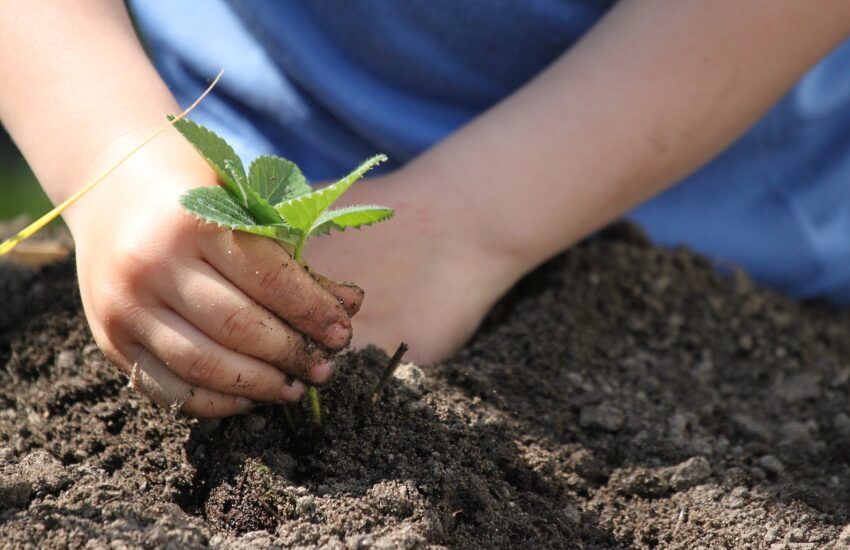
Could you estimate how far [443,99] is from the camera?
178 centimetres

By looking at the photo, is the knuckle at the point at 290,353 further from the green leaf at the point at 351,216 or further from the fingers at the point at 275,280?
the green leaf at the point at 351,216

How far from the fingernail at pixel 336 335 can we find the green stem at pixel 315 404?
57mm

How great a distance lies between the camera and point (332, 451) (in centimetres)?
104

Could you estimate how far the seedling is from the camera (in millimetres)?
924

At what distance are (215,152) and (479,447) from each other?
449mm

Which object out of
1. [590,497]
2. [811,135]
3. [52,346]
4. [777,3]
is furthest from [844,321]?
[52,346]

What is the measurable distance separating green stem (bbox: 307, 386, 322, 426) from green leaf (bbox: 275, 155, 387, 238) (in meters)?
0.19

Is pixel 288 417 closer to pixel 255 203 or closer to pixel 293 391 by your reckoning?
pixel 293 391

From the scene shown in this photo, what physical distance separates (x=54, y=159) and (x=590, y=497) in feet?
2.58

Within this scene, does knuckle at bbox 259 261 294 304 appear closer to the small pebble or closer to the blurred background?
the small pebble

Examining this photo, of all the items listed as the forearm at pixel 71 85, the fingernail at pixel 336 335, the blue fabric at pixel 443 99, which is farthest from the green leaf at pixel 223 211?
the blue fabric at pixel 443 99

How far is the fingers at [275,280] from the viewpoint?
3.21ft

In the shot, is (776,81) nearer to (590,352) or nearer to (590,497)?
(590,352)

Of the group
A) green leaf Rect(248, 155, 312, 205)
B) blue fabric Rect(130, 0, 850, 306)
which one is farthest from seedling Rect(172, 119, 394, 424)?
blue fabric Rect(130, 0, 850, 306)
